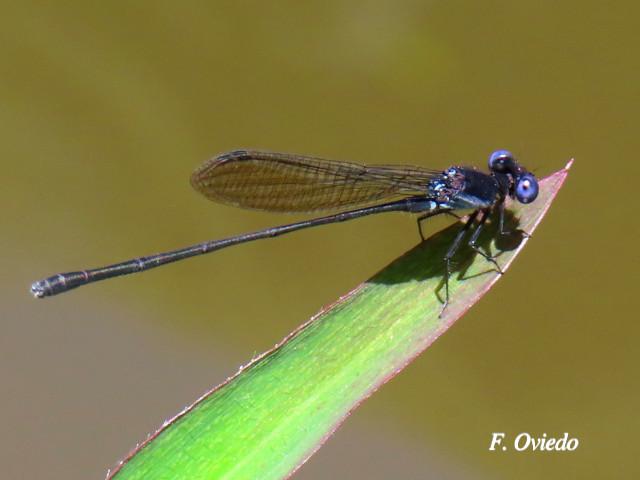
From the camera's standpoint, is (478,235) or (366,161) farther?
(366,161)

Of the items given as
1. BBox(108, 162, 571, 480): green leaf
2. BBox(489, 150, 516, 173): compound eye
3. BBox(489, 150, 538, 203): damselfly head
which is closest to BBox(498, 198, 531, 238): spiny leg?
BBox(489, 150, 538, 203): damselfly head

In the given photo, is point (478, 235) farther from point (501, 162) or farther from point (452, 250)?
point (501, 162)

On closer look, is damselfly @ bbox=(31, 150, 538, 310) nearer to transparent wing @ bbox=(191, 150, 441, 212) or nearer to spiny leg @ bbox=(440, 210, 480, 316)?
transparent wing @ bbox=(191, 150, 441, 212)

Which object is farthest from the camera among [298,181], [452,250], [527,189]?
[298,181]

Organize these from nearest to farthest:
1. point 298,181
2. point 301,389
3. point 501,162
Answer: point 301,389 → point 501,162 → point 298,181

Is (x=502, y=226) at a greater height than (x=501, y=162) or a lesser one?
lesser

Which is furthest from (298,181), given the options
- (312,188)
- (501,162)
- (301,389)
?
(301,389)

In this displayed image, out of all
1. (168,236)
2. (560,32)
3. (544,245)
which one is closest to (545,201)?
(544,245)

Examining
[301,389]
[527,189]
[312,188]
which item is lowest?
[301,389]
